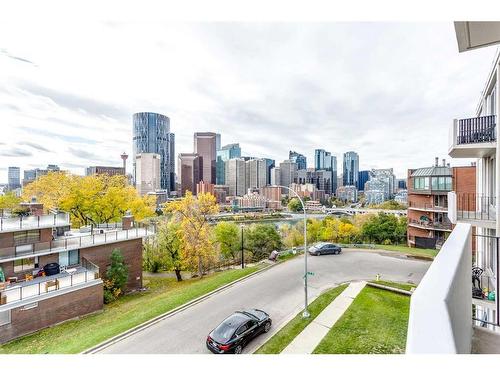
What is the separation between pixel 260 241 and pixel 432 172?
36.2 ft

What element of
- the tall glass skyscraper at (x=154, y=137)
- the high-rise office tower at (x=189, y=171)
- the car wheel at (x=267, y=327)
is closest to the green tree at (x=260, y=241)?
the car wheel at (x=267, y=327)

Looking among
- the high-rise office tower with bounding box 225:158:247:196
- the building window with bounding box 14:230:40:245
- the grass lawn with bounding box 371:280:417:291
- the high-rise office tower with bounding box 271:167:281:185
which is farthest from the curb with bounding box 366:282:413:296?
the high-rise office tower with bounding box 225:158:247:196

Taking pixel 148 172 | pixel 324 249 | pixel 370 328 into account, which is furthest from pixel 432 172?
pixel 148 172

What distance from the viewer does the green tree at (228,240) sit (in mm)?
12195

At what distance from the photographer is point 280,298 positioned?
6129 millimetres

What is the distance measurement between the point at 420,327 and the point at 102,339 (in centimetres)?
565

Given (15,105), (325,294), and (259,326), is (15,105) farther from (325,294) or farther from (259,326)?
(325,294)

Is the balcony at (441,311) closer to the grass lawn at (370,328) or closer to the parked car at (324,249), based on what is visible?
the grass lawn at (370,328)

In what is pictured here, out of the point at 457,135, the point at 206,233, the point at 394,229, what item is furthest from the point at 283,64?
the point at 394,229

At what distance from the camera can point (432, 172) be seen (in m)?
13.5

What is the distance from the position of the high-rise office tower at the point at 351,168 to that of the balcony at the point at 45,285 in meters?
40.6

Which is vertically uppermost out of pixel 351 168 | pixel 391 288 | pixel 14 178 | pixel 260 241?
pixel 351 168

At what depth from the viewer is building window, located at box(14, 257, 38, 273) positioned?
686 centimetres

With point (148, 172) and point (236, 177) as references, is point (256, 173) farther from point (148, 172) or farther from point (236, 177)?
point (148, 172)
